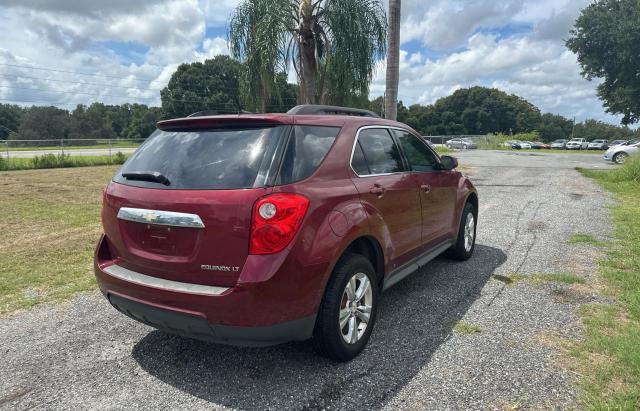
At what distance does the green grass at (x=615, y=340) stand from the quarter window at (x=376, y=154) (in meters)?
1.94

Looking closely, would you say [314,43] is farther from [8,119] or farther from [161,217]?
[8,119]

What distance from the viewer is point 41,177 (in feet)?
48.5

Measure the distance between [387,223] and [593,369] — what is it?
167 cm

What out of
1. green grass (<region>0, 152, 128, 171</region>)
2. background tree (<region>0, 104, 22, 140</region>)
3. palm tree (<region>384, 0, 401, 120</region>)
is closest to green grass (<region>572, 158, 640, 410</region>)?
palm tree (<region>384, 0, 401, 120</region>)

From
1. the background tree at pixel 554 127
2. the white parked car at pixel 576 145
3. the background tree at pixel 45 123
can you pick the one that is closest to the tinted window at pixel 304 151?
the white parked car at pixel 576 145

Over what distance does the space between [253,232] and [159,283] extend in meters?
0.72

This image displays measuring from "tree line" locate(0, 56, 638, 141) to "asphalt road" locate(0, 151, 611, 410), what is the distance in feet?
32.4

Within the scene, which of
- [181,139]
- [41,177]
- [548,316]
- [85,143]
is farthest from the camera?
[85,143]

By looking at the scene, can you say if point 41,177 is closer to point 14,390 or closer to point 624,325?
point 14,390

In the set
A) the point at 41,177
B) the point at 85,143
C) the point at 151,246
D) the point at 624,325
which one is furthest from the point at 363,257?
the point at 85,143

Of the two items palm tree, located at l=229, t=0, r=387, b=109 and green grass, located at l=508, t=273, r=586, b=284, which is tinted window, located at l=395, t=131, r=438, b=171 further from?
palm tree, located at l=229, t=0, r=387, b=109

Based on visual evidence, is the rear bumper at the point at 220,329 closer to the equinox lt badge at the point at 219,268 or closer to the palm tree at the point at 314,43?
the equinox lt badge at the point at 219,268

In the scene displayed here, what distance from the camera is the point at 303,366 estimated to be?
121 inches

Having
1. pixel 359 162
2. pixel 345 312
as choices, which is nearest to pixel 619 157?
pixel 359 162
